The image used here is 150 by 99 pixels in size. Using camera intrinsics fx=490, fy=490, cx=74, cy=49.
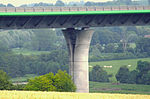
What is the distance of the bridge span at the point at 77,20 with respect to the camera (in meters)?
74.6

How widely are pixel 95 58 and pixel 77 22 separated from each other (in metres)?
119

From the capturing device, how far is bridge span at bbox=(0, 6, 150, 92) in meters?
74.6

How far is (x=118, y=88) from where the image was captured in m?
133

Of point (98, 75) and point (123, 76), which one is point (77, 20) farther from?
point (98, 75)

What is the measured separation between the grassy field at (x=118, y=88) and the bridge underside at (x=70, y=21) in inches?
1628

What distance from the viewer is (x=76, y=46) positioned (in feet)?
273

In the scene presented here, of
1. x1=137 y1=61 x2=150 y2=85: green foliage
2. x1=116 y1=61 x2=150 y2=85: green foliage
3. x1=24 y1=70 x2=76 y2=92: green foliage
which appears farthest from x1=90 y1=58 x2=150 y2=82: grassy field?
x1=24 y1=70 x2=76 y2=92: green foliage

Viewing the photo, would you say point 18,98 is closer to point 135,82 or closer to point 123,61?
point 135,82

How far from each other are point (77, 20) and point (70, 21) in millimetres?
1163

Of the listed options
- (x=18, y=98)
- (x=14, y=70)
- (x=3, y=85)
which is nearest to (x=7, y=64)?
(x=14, y=70)

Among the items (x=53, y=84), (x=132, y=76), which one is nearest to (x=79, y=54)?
(x=53, y=84)

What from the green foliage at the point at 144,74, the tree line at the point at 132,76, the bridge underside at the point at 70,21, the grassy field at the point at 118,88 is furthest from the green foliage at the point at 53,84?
the tree line at the point at 132,76

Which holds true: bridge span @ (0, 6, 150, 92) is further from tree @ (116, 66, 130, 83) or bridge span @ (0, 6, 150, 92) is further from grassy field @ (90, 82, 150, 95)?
tree @ (116, 66, 130, 83)

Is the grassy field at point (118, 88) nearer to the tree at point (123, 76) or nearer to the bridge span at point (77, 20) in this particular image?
the tree at point (123, 76)
